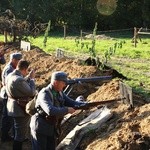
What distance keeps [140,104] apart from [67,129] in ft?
5.09

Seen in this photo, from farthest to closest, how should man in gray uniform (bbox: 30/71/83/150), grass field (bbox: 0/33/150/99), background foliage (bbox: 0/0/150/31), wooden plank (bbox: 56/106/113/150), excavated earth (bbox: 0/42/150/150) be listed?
background foliage (bbox: 0/0/150/31), grass field (bbox: 0/33/150/99), wooden plank (bbox: 56/106/113/150), excavated earth (bbox: 0/42/150/150), man in gray uniform (bbox: 30/71/83/150)

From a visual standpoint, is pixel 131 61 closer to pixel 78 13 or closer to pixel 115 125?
pixel 115 125

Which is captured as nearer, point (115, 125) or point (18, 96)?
point (115, 125)

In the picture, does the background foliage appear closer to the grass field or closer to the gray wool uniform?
the grass field

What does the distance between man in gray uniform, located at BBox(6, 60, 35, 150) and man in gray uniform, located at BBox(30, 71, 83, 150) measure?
3.79ft

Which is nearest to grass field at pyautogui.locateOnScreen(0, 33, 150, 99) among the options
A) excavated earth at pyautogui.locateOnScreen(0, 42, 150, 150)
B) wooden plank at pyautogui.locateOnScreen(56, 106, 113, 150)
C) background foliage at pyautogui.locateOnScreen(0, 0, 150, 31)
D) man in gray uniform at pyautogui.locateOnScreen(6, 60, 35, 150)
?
excavated earth at pyautogui.locateOnScreen(0, 42, 150, 150)

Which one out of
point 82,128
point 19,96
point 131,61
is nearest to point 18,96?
point 19,96

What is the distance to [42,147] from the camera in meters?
7.22

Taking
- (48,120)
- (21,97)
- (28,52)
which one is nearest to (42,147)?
(48,120)

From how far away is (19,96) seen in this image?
27.5 ft

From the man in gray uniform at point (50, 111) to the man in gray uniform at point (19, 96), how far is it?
1.15 m

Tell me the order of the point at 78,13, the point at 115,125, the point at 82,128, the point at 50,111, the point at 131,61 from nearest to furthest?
1. the point at 50,111
2. the point at 115,125
3. the point at 82,128
4. the point at 131,61
5. the point at 78,13

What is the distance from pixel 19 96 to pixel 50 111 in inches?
69.5

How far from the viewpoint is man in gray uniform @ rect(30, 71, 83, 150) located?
677cm
